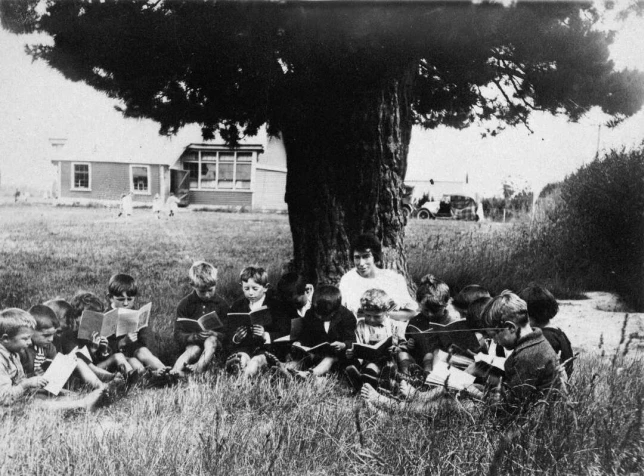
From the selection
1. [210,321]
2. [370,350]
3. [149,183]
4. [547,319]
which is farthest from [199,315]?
[547,319]

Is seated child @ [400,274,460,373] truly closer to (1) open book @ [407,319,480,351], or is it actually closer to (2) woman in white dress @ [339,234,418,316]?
→ (1) open book @ [407,319,480,351]

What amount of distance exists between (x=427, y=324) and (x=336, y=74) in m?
1.93

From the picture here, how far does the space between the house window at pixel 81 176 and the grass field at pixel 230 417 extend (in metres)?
0.19

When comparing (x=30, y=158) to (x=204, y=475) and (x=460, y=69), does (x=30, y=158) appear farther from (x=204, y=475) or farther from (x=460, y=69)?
(x=460, y=69)

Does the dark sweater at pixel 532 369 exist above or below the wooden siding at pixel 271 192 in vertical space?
below

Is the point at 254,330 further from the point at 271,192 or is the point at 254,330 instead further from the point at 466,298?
the point at 466,298

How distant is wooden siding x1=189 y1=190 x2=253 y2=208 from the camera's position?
4.47 meters

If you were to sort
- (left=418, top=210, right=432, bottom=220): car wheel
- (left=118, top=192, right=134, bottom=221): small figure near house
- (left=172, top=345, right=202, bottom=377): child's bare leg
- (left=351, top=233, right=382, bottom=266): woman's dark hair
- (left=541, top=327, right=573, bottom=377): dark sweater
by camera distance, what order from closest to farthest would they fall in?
(left=541, top=327, right=573, bottom=377): dark sweater, (left=172, top=345, right=202, bottom=377): child's bare leg, (left=118, top=192, right=134, bottom=221): small figure near house, (left=351, top=233, right=382, bottom=266): woman's dark hair, (left=418, top=210, right=432, bottom=220): car wheel

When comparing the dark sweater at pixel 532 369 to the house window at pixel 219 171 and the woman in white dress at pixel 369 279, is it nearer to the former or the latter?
the woman in white dress at pixel 369 279

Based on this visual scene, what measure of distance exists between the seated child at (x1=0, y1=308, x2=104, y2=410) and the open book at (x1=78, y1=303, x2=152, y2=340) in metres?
→ 0.33

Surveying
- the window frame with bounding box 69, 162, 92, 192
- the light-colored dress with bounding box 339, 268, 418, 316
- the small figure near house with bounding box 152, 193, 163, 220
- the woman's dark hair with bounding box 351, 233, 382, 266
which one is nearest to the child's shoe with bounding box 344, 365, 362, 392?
the light-colored dress with bounding box 339, 268, 418, 316

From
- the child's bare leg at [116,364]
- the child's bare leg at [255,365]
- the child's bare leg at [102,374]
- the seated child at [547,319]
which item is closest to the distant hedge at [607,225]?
the seated child at [547,319]

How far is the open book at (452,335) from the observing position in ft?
12.1

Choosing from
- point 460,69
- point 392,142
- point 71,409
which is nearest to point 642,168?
point 460,69
